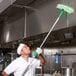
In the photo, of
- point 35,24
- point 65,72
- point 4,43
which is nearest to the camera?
point 65,72

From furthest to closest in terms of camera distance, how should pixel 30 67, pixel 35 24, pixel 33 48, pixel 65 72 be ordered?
pixel 33 48, pixel 35 24, pixel 65 72, pixel 30 67

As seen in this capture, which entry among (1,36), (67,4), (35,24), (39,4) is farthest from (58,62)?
(1,36)

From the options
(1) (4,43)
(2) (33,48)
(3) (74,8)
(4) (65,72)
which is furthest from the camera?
(1) (4,43)

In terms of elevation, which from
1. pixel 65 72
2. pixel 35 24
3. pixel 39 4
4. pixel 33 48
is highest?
pixel 39 4

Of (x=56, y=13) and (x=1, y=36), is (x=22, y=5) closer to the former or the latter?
(x=56, y=13)

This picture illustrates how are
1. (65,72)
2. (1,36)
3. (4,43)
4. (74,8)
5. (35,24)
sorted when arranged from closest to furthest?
(74,8), (65,72), (35,24), (4,43), (1,36)

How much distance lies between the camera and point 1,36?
12.9 feet

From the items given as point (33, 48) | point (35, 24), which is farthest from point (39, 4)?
point (33, 48)

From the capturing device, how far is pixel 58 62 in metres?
2.68

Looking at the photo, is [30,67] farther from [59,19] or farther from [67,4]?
[67,4]

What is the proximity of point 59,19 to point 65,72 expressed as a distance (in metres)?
0.52

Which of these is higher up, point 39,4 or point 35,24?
point 39,4

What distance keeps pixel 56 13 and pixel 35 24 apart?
1.73 ft

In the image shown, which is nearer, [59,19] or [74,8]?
[74,8]
